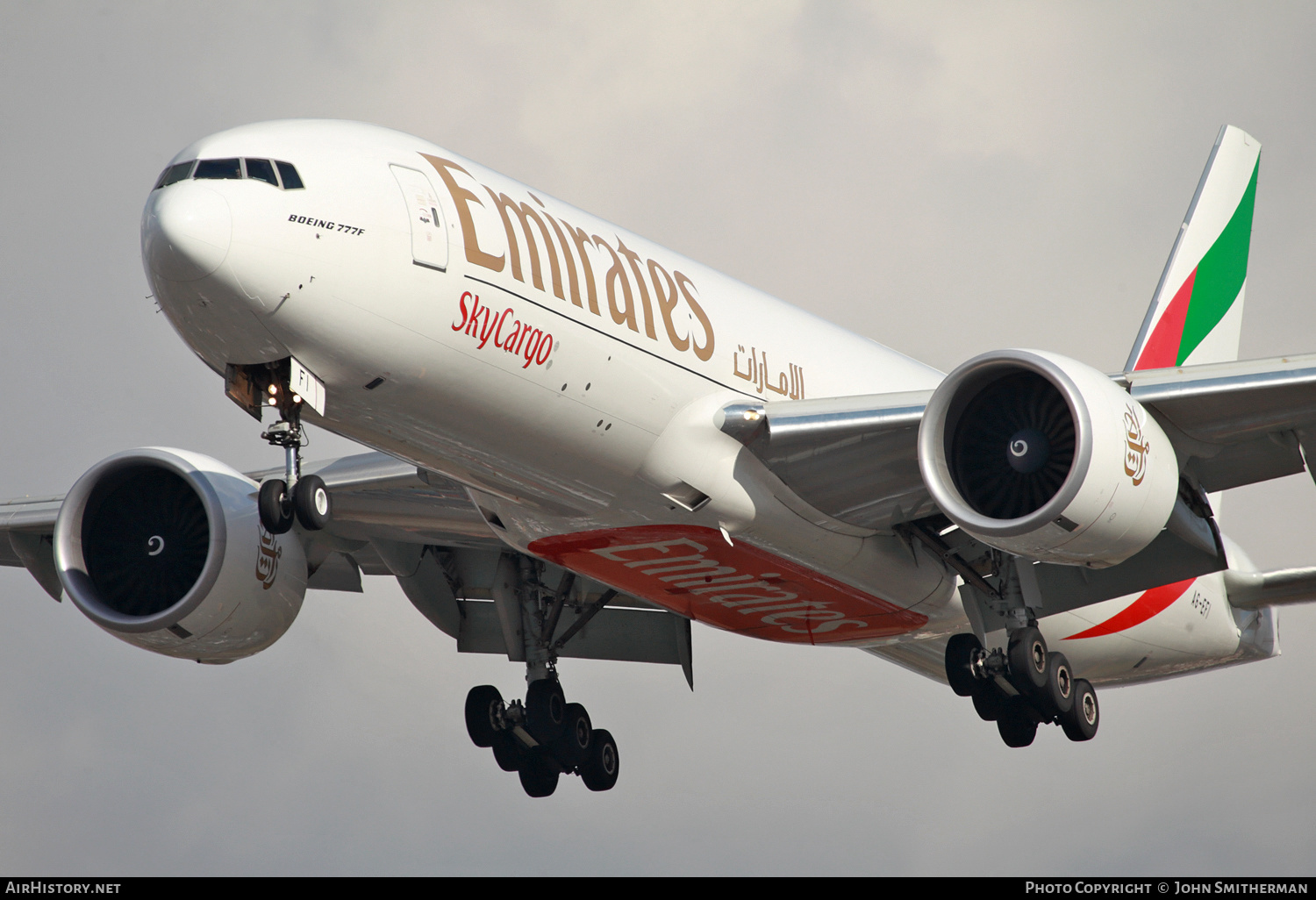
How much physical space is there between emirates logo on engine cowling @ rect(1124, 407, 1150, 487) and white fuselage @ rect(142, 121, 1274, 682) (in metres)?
3.75

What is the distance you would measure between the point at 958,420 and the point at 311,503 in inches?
271

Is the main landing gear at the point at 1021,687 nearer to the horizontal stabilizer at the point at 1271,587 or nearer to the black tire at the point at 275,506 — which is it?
the horizontal stabilizer at the point at 1271,587

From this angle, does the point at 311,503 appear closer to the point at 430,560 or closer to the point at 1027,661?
the point at 430,560

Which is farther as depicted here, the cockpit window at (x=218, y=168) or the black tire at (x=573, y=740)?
the black tire at (x=573, y=740)

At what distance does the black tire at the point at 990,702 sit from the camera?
20.2m

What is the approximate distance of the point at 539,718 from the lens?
22688 mm

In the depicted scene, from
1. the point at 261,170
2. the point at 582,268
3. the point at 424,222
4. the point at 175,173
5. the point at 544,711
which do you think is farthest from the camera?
the point at 544,711

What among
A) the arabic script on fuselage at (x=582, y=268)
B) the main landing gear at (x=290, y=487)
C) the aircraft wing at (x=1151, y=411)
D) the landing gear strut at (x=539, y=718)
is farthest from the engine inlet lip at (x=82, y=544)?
the aircraft wing at (x=1151, y=411)

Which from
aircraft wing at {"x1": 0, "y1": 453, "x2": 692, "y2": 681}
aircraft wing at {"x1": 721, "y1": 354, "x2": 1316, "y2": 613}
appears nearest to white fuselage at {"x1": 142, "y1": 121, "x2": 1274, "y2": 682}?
aircraft wing at {"x1": 721, "y1": 354, "x2": 1316, "y2": 613}

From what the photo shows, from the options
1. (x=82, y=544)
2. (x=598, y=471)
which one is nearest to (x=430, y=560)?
(x=82, y=544)

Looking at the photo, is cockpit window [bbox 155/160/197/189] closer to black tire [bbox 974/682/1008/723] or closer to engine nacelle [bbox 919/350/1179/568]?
engine nacelle [bbox 919/350/1179/568]

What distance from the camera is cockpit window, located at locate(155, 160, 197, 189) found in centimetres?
1402

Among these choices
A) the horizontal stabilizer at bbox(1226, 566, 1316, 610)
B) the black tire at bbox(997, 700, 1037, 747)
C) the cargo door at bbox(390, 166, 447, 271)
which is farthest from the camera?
the horizontal stabilizer at bbox(1226, 566, 1316, 610)

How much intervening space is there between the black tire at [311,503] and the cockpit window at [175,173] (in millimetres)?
2892
